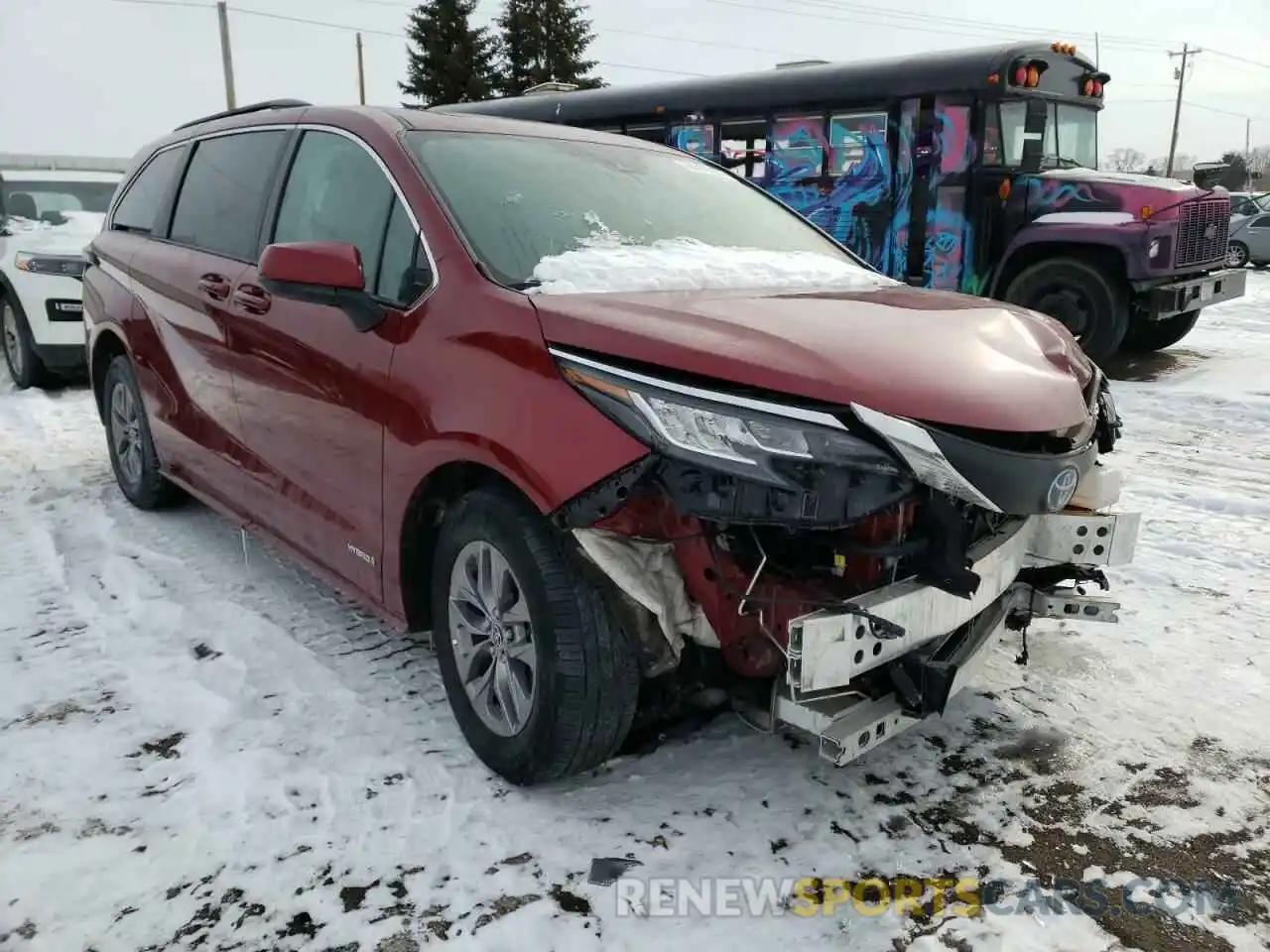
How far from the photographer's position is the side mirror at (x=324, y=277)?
273 cm

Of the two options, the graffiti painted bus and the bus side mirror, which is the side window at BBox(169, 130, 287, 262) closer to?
the graffiti painted bus

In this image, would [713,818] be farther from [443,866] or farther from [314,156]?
[314,156]

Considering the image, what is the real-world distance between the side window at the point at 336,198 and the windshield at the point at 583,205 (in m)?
0.19

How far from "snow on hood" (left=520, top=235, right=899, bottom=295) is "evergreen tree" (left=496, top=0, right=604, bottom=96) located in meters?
34.8

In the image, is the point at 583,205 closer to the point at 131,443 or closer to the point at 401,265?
the point at 401,265

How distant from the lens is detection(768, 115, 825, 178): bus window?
9.55 metres

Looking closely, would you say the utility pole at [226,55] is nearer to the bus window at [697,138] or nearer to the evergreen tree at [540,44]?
the evergreen tree at [540,44]

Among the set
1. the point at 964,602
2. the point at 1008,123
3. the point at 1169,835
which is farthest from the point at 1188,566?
the point at 1008,123

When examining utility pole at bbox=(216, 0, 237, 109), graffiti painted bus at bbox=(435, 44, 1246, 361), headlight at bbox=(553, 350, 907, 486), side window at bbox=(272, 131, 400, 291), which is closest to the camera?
headlight at bbox=(553, 350, 907, 486)

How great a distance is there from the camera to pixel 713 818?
2520mm

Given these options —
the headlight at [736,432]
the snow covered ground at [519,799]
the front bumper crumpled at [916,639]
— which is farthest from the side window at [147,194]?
the front bumper crumpled at [916,639]

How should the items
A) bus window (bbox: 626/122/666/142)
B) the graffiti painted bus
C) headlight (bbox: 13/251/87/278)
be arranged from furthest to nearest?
bus window (bbox: 626/122/666/142), the graffiti painted bus, headlight (bbox: 13/251/87/278)

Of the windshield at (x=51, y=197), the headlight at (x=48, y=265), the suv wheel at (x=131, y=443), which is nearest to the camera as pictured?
the suv wheel at (x=131, y=443)

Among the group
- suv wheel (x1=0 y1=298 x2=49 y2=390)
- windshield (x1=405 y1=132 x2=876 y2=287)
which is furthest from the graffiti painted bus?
suv wheel (x1=0 y1=298 x2=49 y2=390)
